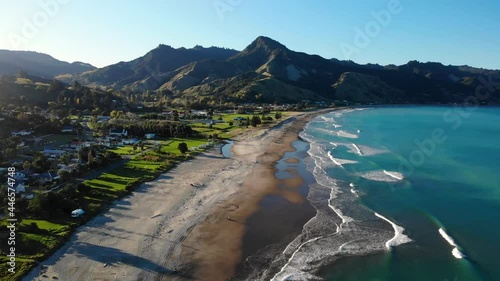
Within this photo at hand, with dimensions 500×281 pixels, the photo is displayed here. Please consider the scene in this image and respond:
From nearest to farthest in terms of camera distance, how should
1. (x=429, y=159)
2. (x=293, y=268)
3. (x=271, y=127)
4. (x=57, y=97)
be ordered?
(x=293, y=268) → (x=429, y=159) → (x=271, y=127) → (x=57, y=97)

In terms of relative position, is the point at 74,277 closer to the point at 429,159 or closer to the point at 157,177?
the point at 157,177

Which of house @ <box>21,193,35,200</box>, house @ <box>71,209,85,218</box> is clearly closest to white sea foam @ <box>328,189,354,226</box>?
house @ <box>71,209,85,218</box>

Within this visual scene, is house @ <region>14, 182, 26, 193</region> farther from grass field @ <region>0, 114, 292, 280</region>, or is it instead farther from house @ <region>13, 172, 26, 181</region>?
grass field @ <region>0, 114, 292, 280</region>

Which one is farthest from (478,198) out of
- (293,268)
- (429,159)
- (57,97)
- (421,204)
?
(57,97)

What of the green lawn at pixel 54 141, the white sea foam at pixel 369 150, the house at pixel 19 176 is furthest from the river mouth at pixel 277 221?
the green lawn at pixel 54 141

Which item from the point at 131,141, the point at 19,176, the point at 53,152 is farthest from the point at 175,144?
the point at 19,176

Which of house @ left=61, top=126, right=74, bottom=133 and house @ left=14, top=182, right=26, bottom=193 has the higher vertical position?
house @ left=61, top=126, right=74, bottom=133
